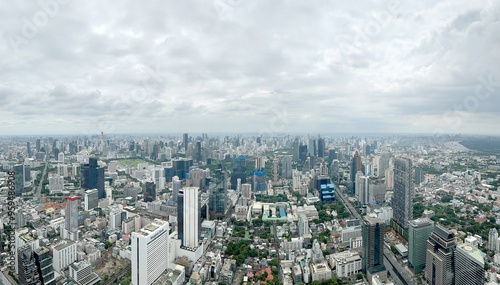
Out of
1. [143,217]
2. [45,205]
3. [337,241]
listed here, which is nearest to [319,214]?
[337,241]

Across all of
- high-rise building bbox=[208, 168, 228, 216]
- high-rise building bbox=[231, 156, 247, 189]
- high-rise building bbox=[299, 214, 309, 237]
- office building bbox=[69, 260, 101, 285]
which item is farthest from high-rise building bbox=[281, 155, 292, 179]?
office building bbox=[69, 260, 101, 285]

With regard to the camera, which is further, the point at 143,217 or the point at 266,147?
the point at 266,147

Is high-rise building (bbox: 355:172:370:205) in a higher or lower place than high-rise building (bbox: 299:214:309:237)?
Result: higher

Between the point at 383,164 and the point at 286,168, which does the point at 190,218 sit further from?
the point at 383,164

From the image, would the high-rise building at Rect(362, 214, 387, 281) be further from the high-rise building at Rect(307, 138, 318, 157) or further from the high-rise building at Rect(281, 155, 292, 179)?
the high-rise building at Rect(307, 138, 318, 157)

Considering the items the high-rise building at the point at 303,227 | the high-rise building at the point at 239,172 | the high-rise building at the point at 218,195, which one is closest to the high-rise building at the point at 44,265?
the high-rise building at the point at 218,195

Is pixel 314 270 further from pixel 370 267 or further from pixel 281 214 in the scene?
pixel 281 214
